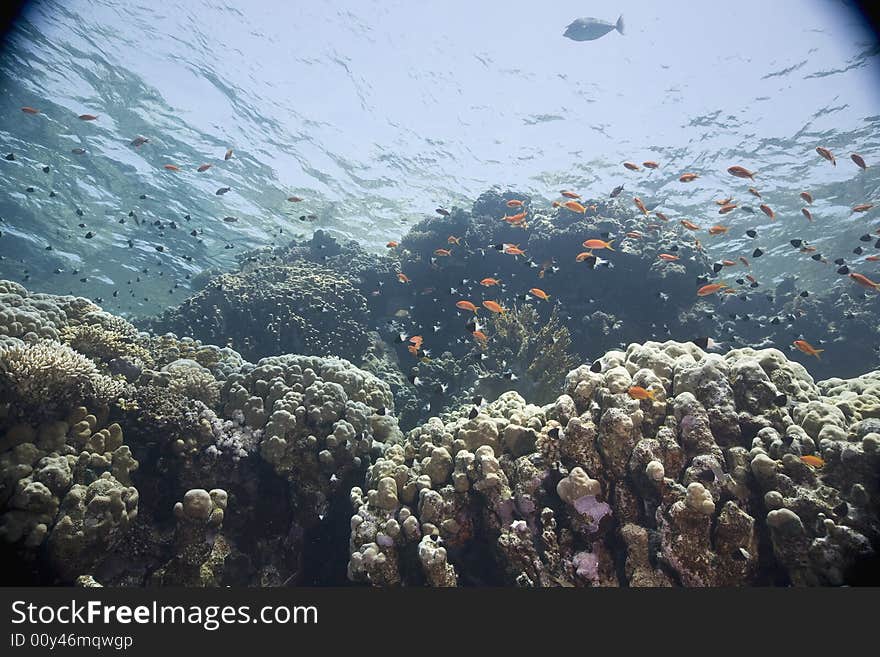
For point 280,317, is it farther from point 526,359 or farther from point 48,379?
point 526,359

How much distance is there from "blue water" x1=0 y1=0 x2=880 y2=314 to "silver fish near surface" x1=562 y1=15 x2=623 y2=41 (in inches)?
176

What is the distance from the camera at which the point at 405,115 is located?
20.6 m

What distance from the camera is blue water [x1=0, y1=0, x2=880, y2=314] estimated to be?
15711 mm

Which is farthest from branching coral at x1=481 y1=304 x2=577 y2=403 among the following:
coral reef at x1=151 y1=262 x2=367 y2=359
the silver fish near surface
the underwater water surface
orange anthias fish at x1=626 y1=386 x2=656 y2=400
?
the silver fish near surface

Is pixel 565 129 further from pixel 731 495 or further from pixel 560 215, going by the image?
pixel 731 495

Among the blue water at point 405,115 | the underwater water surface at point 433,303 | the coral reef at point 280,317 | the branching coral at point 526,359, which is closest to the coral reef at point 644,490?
the underwater water surface at point 433,303

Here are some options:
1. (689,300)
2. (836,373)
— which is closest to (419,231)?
(689,300)

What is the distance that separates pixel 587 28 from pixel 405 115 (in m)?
11.0

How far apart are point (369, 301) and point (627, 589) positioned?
12593 mm

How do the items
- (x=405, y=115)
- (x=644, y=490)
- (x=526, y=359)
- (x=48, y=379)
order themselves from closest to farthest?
1. (x=644, y=490)
2. (x=48, y=379)
3. (x=526, y=359)
4. (x=405, y=115)

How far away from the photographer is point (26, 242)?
1131 inches

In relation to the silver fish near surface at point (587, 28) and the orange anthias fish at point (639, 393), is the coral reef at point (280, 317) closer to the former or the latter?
the orange anthias fish at point (639, 393)

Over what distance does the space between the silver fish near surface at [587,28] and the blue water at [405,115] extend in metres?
4.48

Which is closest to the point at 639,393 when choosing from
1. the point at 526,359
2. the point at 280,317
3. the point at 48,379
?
the point at 526,359
